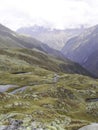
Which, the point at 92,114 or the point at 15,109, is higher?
the point at 15,109

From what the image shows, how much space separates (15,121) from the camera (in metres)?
35.9

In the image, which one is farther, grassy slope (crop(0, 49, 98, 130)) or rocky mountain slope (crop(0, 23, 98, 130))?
grassy slope (crop(0, 49, 98, 130))

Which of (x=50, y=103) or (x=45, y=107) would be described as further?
(x=50, y=103)

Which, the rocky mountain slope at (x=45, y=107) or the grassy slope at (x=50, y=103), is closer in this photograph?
the rocky mountain slope at (x=45, y=107)

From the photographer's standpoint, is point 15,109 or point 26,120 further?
point 15,109

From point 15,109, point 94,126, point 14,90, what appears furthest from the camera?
point 14,90

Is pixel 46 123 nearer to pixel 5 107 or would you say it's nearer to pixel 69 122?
pixel 69 122

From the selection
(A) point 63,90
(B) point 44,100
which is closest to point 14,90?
(A) point 63,90

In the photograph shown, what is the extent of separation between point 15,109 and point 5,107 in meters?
2.16

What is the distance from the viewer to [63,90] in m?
81.8

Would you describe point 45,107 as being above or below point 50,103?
below

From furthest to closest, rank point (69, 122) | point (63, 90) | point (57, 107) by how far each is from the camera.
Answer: point (63, 90) < point (57, 107) < point (69, 122)

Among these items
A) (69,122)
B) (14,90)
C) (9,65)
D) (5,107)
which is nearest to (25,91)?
(14,90)

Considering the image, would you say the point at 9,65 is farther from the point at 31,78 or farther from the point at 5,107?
the point at 5,107
